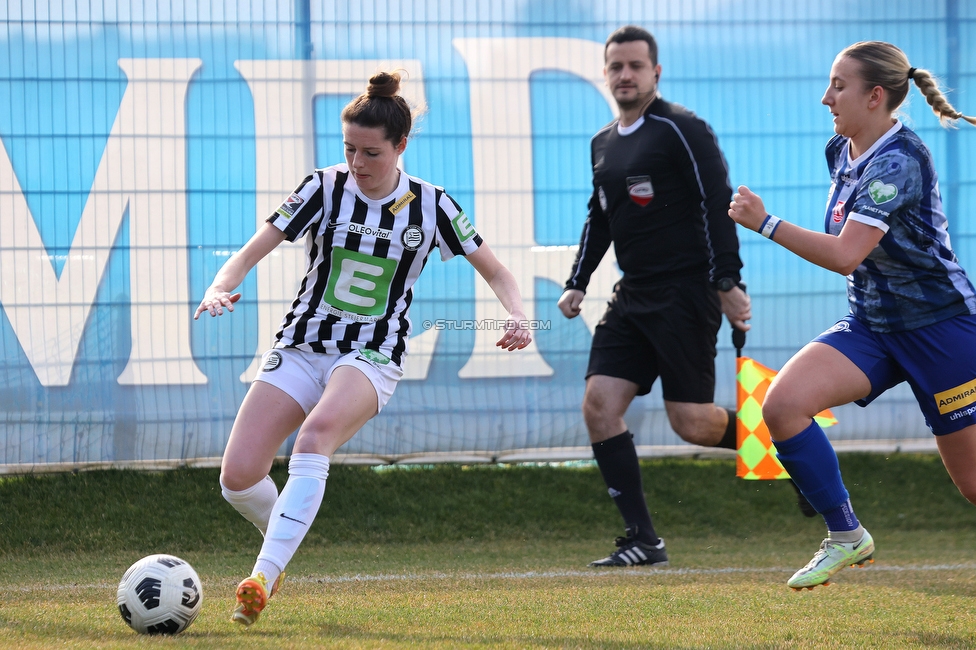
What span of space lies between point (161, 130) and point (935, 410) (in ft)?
14.1

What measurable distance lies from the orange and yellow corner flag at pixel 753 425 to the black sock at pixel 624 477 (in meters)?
0.61

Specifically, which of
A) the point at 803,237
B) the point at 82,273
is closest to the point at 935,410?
the point at 803,237

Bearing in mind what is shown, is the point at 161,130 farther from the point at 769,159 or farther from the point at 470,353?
the point at 769,159

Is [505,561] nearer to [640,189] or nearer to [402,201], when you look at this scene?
[640,189]

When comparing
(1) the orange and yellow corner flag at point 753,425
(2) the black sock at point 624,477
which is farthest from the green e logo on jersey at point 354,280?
(1) the orange and yellow corner flag at point 753,425

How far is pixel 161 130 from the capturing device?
606cm

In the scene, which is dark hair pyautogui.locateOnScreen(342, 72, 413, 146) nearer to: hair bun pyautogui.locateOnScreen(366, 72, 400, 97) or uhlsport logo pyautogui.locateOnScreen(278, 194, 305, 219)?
hair bun pyautogui.locateOnScreen(366, 72, 400, 97)

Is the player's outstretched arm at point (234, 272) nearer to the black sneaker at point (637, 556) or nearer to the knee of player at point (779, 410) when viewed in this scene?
the knee of player at point (779, 410)

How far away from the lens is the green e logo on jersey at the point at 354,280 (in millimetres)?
3953

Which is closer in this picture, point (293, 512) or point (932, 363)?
point (293, 512)

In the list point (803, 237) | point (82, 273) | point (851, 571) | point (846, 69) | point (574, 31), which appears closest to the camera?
point (803, 237)

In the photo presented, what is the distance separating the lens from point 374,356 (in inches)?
154

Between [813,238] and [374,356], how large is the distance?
1.54 metres

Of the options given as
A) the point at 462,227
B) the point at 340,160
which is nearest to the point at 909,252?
the point at 462,227
